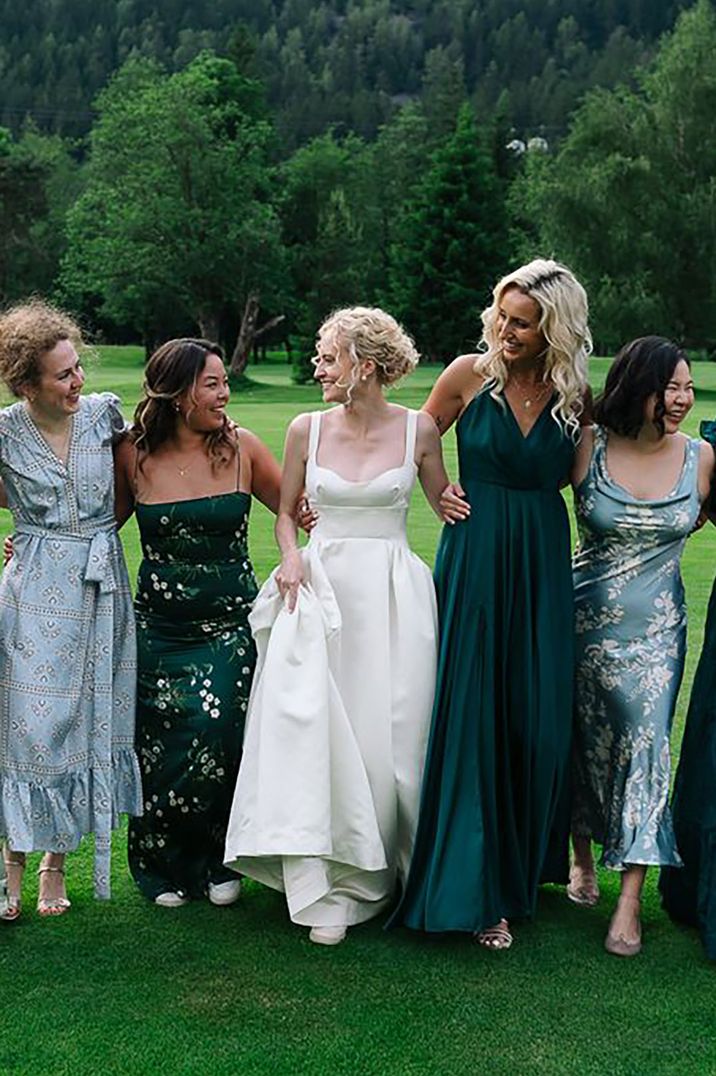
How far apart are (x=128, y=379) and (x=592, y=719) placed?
1644 inches

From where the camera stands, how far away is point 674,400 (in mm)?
5020

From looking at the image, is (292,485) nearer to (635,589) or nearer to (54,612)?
(54,612)

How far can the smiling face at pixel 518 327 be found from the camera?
4.99 m

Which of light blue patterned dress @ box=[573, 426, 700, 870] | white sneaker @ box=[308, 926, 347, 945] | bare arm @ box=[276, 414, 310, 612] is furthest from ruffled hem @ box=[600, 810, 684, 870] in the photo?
bare arm @ box=[276, 414, 310, 612]

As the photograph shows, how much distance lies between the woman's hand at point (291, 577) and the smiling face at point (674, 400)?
53.6 inches

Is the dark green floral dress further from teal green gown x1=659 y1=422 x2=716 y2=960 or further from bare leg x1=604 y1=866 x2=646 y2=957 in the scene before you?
teal green gown x1=659 y1=422 x2=716 y2=960

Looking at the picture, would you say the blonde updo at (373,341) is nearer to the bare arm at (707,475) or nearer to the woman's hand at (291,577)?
the woman's hand at (291,577)

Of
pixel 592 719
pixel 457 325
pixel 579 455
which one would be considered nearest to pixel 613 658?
pixel 592 719

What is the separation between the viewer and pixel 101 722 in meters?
5.21

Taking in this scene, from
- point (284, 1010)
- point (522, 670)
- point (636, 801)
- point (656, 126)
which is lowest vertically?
point (284, 1010)

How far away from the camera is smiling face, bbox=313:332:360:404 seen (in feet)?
16.9

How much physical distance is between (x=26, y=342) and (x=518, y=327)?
1.77 m

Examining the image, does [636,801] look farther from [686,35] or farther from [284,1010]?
[686,35]

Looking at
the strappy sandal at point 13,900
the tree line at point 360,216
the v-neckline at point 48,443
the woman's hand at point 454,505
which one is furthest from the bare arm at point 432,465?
the tree line at point 360,216
